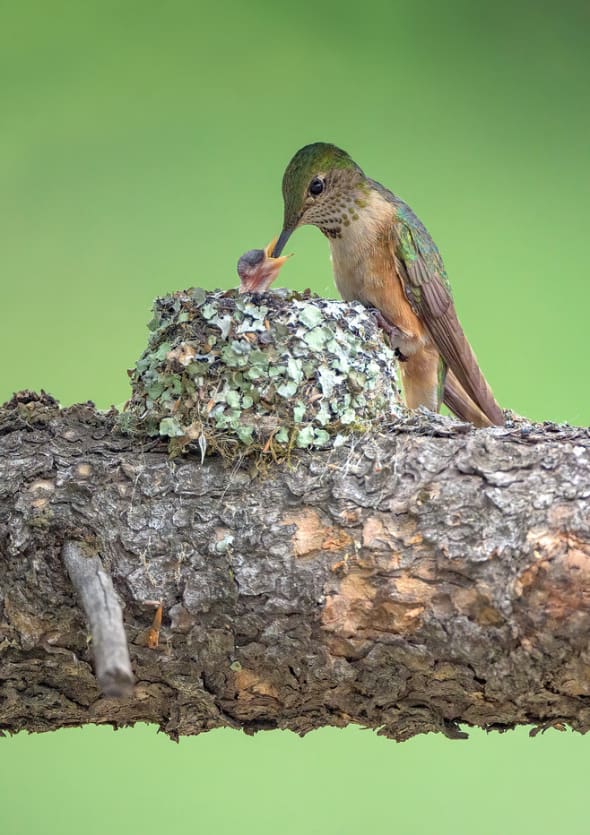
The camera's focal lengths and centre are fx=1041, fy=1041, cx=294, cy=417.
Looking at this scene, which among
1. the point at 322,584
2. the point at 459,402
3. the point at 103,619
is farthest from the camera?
the point at 459,402

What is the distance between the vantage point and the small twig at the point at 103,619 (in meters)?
1.51

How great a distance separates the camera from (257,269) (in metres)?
3.04

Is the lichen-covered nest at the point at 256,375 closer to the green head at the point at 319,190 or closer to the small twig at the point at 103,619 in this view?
the small twig at the point at 103,619

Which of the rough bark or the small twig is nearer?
the small twig

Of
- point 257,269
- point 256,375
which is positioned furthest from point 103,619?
point 257,269

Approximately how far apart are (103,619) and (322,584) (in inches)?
20.5

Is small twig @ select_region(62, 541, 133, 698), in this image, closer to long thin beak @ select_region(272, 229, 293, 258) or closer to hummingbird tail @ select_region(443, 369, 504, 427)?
long thin beak @ select_region(272, 229, 293, 258)

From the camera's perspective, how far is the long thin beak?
122 inches

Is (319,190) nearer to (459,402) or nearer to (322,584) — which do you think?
(459,402)

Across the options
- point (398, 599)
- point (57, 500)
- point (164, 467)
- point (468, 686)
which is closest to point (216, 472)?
point (164, 467)

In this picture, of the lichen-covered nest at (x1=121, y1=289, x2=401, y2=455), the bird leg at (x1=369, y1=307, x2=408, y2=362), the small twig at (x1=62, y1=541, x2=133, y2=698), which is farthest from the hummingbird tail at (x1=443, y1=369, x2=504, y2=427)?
the small twig at (x1=62, y1=541, x2=133, y2=698)

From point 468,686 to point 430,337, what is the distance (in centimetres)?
134

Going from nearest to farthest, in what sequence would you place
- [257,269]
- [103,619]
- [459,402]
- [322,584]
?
[103,619]
[322,584]
[257,269]
[459,402]

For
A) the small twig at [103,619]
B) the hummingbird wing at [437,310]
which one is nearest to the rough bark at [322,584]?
the small twig at [103,619]
